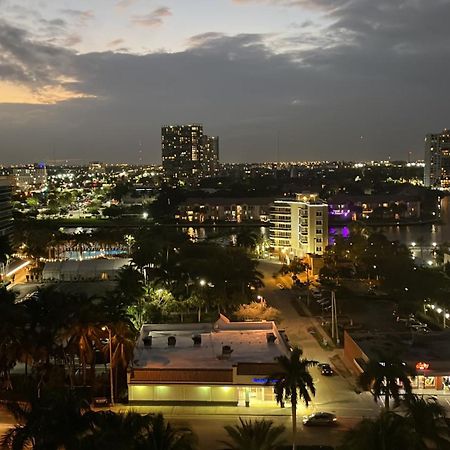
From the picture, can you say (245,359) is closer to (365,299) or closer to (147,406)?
(147,406)

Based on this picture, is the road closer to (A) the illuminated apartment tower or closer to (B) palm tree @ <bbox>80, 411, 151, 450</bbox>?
(B) palm tree @ <bbox>80, 411, 151, 450</bbox>

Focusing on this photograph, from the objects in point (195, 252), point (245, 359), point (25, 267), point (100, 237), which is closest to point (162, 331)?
point (245, 359)

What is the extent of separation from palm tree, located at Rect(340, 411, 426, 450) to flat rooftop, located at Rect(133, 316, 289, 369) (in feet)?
13.4

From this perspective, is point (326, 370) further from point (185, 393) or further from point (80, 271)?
point (80, 271)

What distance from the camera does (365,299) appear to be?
17.5 m

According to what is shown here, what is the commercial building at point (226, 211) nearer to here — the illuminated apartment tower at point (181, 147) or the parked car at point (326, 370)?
the parked car at point (326, 370)

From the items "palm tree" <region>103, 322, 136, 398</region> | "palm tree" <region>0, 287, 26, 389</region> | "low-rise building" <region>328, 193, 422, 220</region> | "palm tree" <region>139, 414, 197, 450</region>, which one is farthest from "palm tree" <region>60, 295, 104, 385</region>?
"low-rise building" <region>328, 193, 422, 220</region>

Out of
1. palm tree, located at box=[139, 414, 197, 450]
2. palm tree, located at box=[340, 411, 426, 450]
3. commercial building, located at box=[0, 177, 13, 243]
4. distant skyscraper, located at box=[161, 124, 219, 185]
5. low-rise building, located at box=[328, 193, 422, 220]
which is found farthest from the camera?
distant skyscraper, located at box=[161, 124, 219, 185]

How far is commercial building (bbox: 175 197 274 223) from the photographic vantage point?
46.7m

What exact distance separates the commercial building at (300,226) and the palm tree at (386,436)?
1927 cm

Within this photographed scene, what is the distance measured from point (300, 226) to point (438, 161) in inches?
2623

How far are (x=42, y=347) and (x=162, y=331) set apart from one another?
3.21 metres

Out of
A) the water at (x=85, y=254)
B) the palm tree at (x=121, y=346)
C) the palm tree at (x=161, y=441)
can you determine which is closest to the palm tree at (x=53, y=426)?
the palm tree at (x=161, y=441)

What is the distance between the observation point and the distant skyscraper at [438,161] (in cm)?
8412
